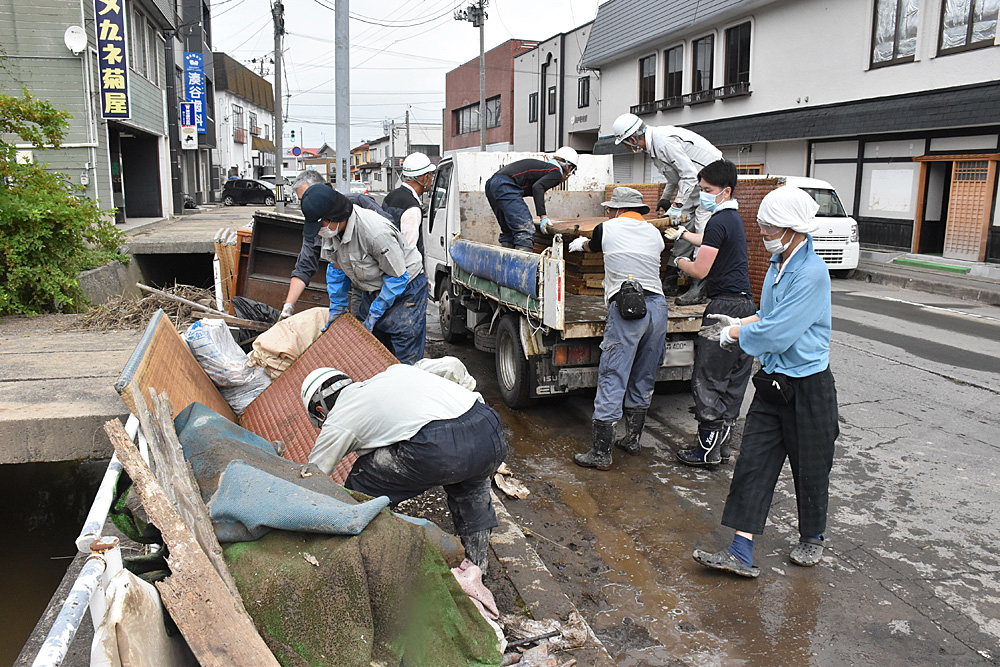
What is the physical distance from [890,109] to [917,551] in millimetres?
15103

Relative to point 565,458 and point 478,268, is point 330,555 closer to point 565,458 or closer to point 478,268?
point 565,458

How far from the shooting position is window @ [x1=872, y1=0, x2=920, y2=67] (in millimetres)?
16156

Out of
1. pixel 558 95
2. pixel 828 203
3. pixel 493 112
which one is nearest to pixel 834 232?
pixel 828 203

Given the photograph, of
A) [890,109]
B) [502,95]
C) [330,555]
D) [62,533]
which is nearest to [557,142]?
[502,95]

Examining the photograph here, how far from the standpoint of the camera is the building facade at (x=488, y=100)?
133ft

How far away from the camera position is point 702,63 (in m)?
24.2

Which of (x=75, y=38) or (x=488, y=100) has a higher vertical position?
(x=488, y=100)

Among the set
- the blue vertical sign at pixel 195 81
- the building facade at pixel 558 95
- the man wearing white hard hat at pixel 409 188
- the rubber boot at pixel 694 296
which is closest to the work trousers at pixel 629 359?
the rubber boot at pixel 694 296

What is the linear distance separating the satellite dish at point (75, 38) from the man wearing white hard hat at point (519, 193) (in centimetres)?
1031

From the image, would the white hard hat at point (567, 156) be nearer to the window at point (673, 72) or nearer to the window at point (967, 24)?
the window at point (967, 24)

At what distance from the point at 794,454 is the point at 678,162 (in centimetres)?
335

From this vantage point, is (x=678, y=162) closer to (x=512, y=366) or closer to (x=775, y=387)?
(x=512, y=366)

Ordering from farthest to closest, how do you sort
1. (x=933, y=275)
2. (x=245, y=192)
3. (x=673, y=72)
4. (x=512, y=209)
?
(x=245, y=192) → (x=673, y=72) → (x=933, y=275) → (x=512, y=209)

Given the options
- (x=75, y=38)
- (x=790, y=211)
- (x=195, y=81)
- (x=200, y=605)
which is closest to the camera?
(x=200, y=605)
